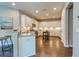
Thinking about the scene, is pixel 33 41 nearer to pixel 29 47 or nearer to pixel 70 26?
pixel 29 47

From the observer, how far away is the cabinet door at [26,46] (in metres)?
4.86

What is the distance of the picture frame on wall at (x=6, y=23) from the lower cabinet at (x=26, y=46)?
3.81 m

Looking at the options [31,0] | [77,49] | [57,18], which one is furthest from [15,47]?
[57,18]

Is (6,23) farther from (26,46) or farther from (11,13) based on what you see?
(26,46)

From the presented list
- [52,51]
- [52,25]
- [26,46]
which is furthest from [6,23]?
[52,25]

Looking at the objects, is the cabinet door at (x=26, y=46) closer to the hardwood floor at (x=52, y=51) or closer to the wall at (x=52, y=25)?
the hardwood floor at (x=52, y=51)

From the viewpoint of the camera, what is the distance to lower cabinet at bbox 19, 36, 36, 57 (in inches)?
191

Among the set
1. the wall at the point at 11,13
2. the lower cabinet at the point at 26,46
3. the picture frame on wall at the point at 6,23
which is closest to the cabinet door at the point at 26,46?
the lower cabinet at the point at 26,46

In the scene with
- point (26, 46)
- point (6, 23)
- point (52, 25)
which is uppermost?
point (52, 25)

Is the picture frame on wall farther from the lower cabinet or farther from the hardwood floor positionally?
the lower cabinet

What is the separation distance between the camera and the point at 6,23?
8.67 meters

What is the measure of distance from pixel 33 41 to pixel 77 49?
6.09 feet

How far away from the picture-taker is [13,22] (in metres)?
8.89

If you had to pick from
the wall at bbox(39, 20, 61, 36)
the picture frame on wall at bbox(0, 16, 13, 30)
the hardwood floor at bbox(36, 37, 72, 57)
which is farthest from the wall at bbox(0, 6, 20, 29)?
the wall at bbox(39, 20, 61, 36)
